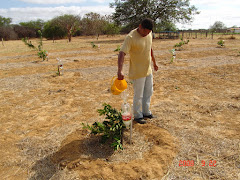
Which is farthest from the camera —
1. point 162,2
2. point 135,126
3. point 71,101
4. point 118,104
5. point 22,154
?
point 162,2

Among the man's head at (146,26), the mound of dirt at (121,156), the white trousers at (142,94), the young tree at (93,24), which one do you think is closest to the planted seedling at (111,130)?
the mound of dirt at (121,156)

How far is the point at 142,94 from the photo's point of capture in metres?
2.96

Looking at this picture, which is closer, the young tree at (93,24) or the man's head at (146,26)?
the man's head at (146,26)

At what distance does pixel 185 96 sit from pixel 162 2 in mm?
21789

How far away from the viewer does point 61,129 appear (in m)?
3.15

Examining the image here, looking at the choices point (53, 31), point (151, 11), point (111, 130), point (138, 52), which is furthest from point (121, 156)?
point (53, 31)

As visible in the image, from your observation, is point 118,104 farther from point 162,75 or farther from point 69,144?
point 162,75

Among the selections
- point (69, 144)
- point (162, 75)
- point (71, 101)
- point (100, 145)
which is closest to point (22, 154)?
point (69, 144)

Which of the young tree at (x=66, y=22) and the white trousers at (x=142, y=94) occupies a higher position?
the young tree at (x=66, y=22)

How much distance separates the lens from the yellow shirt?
2.52 metres

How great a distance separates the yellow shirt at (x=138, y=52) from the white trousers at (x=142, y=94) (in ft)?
0.39

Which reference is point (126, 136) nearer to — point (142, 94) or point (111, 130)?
point (111, 130)

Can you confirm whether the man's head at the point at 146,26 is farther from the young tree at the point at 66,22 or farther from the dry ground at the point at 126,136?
the young tree at the point at 66,22

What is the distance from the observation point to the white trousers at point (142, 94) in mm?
2896
